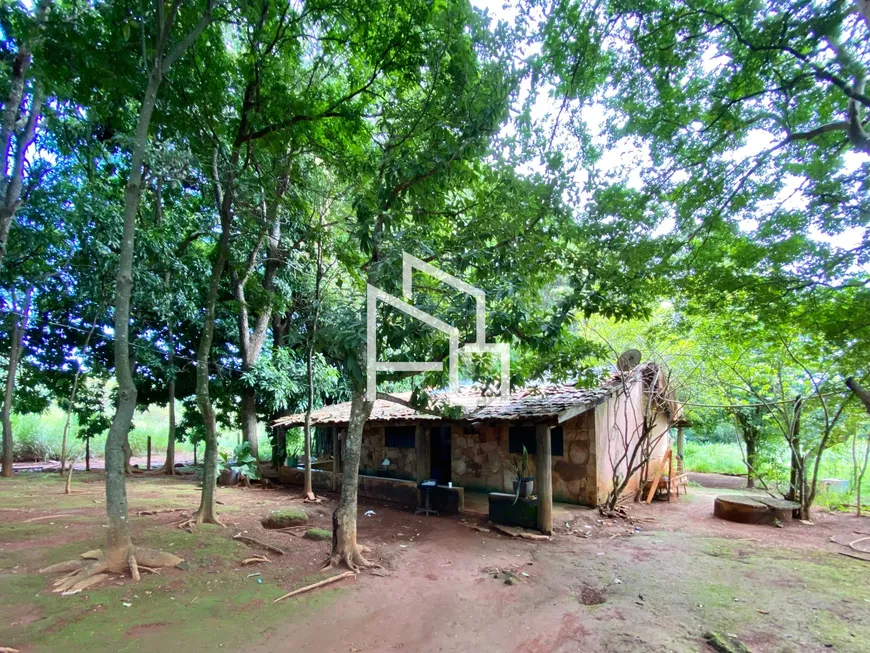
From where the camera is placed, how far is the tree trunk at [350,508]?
5508mm

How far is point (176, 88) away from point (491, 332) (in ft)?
19.1

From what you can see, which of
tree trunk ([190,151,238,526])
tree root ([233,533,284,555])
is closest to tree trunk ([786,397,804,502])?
tree root ([233,533,284,555])

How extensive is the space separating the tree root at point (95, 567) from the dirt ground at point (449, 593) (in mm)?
144

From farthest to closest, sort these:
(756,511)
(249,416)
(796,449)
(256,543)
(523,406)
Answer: (249,416), (796,449), (756,511), (523,406), (256,543)

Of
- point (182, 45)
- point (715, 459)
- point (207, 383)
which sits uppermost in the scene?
point (182, 45)

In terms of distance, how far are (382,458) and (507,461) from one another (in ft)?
13.0

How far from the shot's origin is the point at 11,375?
11.9 meters

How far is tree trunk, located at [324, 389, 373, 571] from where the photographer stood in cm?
551

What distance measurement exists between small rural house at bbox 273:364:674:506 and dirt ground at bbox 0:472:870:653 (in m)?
1.81

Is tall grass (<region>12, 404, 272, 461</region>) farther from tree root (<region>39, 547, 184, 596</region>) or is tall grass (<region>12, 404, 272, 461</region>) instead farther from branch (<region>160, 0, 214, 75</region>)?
branch (<region>160, 0, 214, 75</region>)

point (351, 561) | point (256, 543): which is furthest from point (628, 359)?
point (256, 543)

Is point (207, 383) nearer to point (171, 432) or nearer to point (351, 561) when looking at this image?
point (351, 561)

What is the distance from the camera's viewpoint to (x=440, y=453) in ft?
38.9

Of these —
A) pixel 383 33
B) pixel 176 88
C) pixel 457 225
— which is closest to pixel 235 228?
pixel 176 88
